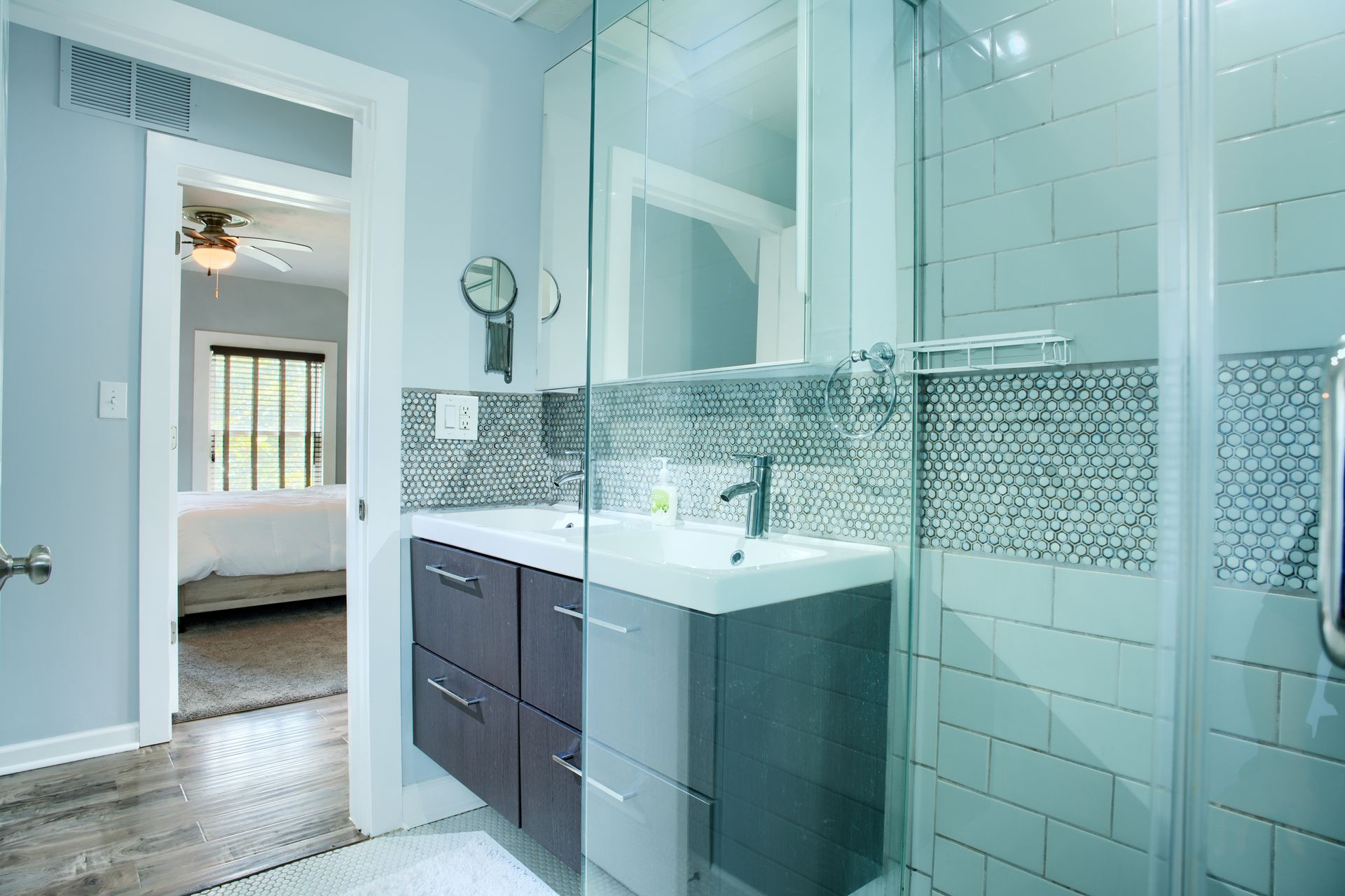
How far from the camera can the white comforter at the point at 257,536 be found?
4.15m

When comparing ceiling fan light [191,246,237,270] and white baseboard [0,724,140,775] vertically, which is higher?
ceiling fan light [191,246,237,270]

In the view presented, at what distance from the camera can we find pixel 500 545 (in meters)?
1.82

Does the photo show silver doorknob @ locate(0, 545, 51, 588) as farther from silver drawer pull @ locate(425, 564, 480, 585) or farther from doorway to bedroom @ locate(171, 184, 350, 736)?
doorway to bedroom @ locate(171, 184, 350, 736)

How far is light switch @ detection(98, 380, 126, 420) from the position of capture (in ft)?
8.77

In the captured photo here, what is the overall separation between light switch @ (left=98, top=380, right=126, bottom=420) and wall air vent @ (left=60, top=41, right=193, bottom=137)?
96 cm

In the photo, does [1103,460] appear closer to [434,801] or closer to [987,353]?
[987,353]

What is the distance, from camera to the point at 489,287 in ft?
7.92

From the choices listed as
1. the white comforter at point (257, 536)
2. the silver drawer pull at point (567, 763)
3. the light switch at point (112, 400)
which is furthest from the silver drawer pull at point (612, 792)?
the white comforter at point (257, 536)

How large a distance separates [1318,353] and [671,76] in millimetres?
1137

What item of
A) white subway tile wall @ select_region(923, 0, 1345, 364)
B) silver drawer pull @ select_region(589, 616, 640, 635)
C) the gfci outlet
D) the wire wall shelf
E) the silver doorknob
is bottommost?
silver drawer pull @ select_region(589, 616, 640, 635)

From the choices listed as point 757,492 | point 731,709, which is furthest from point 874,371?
point 731,709

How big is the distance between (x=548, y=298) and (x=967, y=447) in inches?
62.5

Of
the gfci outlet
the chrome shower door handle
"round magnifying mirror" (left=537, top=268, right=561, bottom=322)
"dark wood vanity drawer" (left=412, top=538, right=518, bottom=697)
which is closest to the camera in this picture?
the chrome shower door handle

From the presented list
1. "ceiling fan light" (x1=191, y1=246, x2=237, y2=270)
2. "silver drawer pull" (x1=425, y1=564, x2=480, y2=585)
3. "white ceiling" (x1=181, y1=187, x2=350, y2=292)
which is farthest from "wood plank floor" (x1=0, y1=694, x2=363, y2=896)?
"ceiling fan light" (x1=191, y1=246, x2=237, y2=270)
